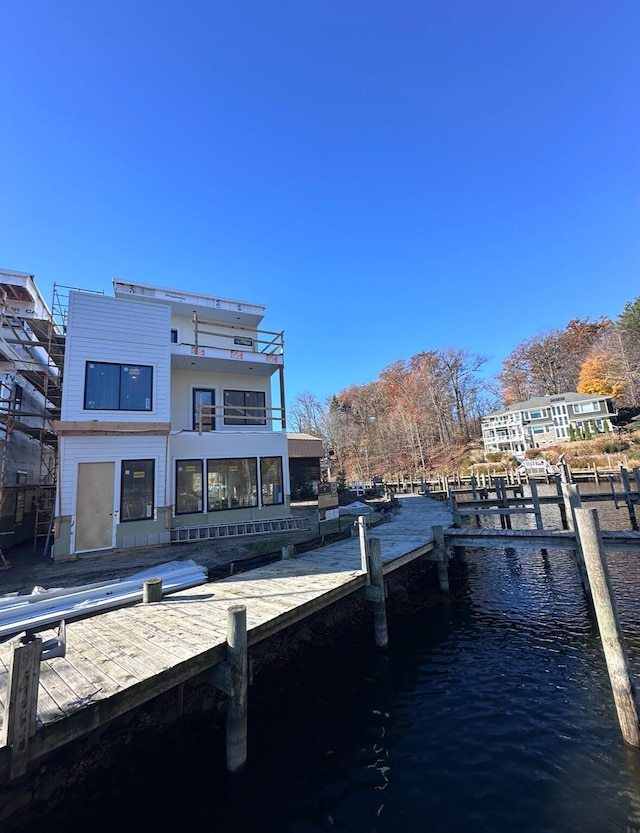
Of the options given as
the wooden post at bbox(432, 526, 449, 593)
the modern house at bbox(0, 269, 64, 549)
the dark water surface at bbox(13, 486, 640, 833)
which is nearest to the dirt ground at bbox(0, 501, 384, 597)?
the modern house at bbox(0, 269, 64, 549)

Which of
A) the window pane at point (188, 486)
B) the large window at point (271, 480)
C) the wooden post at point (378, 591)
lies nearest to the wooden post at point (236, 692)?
the wooden post at point (378, 591)

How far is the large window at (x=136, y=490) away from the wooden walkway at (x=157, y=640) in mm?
5597

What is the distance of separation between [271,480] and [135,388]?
6288 mm

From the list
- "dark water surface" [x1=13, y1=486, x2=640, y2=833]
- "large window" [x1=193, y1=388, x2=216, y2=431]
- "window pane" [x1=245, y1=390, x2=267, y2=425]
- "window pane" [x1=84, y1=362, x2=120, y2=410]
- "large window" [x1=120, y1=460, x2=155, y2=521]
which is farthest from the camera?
"window pane" [x1=245, y1=390, x2=267, y2=425]

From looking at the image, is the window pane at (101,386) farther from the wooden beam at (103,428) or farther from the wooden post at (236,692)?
the wooden post at (236,692)

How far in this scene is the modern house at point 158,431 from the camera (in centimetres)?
1150

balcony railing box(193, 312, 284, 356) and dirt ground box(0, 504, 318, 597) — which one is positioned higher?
balcony railing box(193, 312, 284, 356)

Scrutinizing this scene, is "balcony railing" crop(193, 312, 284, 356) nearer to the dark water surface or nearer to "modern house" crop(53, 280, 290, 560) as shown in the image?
"modern house" crop(53, 280, 290, 560)

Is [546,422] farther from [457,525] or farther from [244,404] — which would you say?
[244,404]

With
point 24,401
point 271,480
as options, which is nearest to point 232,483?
point 271,480

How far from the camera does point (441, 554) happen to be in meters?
10.4

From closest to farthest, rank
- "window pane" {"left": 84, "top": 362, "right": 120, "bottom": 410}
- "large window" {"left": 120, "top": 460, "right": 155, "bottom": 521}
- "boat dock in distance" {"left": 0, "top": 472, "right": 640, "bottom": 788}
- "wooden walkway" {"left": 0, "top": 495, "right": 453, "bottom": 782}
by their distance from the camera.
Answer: "boat dock in distance" {"left": 0, "top": 472, "right": 640, "bottom": 788}
"wooden walkway" {"left": 0, "top": 495, "right": 453, "bottom": 782}
"large window" {"left": 120, "top": 460, "right": 155, "bottom": 521}
"window pane" {"left": 84, "top": 362, "right": 120, "bottom": 410}

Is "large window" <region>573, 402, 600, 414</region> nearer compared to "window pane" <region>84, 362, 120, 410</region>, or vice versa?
"window pane" <region>84, 362, 120, 410</region>

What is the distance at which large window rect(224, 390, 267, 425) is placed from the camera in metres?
16.0
